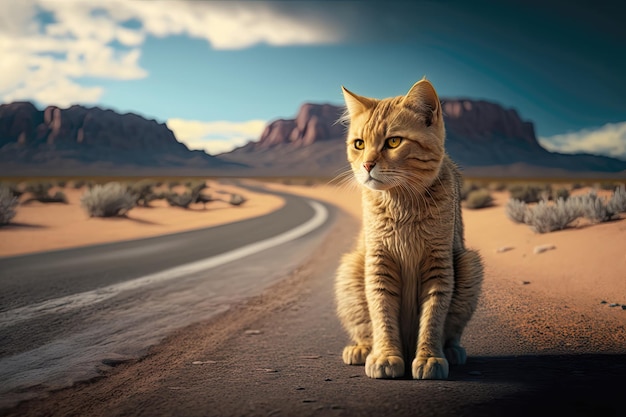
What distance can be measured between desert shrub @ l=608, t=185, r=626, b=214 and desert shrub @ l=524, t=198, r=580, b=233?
2.75 feet

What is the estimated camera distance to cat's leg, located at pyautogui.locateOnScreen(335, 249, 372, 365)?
3.83 metres

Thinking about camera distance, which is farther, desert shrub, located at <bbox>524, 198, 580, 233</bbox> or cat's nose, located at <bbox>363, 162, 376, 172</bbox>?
desert shrub, located at <bbox>524, 198, 580, 233</bbox>

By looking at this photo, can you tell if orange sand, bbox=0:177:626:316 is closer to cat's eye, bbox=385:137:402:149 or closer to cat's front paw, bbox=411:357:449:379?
cat's eye, bbox=385:137:402:149

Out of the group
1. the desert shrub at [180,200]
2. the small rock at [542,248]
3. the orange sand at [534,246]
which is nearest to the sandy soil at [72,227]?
the orange sand at [534,246]

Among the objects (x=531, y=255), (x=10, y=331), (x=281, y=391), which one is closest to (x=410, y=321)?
(x=281, y=391)

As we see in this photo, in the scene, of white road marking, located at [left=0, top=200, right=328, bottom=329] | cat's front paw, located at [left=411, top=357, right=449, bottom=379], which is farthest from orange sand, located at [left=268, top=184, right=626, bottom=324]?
white road marking, located at [left=0, top=200, right=328, bottom=329]

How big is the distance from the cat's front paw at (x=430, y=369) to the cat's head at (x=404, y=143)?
1236 mm

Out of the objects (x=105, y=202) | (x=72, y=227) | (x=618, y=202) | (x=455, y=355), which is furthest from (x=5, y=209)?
(x=618, y=202)

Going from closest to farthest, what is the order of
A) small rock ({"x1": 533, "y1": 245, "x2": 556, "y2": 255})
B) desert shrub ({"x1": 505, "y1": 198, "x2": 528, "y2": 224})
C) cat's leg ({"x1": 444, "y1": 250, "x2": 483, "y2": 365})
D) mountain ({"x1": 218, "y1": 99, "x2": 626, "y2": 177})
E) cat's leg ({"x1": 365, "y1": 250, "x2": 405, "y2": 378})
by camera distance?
cat's leg ({"x1": 365, "y1": 250, "x2": 405, "y2": 378}), cat's leg ({"x1": 444, "y1": 250, "x2": 483, "y2": 365}), small rock ({"x1": 533, "y1": 245, "x2": 556, "y2": 255}), desert shrub ({"x1": 505, "y1": 198, "x2": 528, "y2": 224}), mountain ({"x1": 218, "y1": 99, "x2": 626, "y2": 177})

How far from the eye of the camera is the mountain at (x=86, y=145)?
135625mm

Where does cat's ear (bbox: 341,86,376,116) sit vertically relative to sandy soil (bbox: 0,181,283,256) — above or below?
above

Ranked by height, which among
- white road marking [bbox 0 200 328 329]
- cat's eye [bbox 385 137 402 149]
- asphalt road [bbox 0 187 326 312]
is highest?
cat's eye [bbox 385 137 402 149]

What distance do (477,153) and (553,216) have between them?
5622 inches

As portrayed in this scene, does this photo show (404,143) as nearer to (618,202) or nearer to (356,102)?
(356,102)
